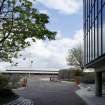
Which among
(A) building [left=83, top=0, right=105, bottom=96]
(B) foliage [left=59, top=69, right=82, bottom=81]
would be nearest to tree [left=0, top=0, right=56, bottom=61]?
(A) building [left=83, top=0, right=105, bottom=96]

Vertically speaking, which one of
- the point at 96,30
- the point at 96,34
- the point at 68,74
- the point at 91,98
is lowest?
the point at 91,98

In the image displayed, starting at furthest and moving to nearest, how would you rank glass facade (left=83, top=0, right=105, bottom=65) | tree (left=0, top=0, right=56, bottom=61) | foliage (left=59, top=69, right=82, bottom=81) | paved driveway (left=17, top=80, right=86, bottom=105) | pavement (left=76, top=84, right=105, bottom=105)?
foliage (left=59, top=69, right=82, bottom=81)
pavement (left=76, top=84, right=105, bottom=105)
paved driveway (left=17, top=80, right=86, bottom=105)
glass facade (left=83, top=0, right=105, bottom=65)
tree (left=0, top=0, right=56, bottom=61)

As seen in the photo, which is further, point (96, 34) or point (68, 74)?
point (68, 74)

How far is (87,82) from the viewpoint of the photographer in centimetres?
7431

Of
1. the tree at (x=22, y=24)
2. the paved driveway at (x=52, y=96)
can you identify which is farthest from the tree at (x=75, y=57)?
the tree at (x=22, y=24)

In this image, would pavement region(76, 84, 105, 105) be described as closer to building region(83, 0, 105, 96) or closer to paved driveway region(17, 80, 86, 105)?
paved driveway region(17, 80, 86, 105)

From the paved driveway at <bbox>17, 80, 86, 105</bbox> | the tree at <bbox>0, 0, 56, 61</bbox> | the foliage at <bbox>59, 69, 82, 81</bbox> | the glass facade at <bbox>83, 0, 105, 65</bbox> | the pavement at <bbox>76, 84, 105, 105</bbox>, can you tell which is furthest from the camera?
the foliage at <bbox>59, 69, 82, 81</bbox>

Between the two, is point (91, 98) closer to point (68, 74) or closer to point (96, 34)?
point (96, 34)

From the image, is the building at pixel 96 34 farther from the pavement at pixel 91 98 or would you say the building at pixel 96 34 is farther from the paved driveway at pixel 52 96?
the paved driveway at pixel 52 96

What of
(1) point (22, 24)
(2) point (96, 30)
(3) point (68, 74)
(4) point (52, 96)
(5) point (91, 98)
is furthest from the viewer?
(3) point (68, 74)

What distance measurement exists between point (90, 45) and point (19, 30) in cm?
1782

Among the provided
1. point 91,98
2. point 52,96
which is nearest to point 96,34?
point 91,98

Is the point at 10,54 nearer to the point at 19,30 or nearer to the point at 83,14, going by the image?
the point at 19,30

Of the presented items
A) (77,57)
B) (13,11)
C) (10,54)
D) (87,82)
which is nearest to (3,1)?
(13,11)
